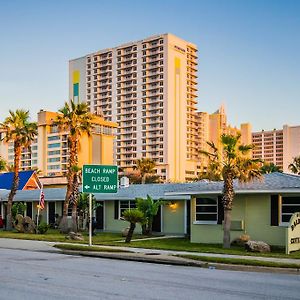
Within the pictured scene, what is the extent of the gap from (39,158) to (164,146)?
3790 cm

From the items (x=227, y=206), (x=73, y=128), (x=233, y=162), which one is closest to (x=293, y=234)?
(x=227, y=206)

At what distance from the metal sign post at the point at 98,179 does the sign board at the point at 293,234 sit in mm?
8267

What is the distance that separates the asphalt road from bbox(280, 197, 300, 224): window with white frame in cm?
1006

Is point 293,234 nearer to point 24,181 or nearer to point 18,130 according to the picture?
point 18,130

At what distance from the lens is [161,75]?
16025 centimetres

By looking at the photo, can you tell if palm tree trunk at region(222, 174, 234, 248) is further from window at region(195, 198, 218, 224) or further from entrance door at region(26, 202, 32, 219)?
entrance door at region(26, 202, 32, 219)

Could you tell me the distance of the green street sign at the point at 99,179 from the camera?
26406mm

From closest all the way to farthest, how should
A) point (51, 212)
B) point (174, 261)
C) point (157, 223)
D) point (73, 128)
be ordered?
point (174, 261), point (157, 223), point (73, 128), point (51, 212)

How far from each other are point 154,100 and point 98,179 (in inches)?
5293

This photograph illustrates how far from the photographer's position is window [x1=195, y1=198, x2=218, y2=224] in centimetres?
2981

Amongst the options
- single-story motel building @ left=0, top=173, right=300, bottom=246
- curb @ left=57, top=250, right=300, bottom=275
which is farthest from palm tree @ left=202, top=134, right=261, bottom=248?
curb @ left=57, top=250, right=300, bottom=275

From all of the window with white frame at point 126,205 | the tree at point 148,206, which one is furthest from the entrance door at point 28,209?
Answer: the tree at point 148,206

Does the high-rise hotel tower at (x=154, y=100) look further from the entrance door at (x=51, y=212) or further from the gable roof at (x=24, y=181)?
the entrance door at (x=51, y=212)

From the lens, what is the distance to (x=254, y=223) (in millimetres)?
28250
